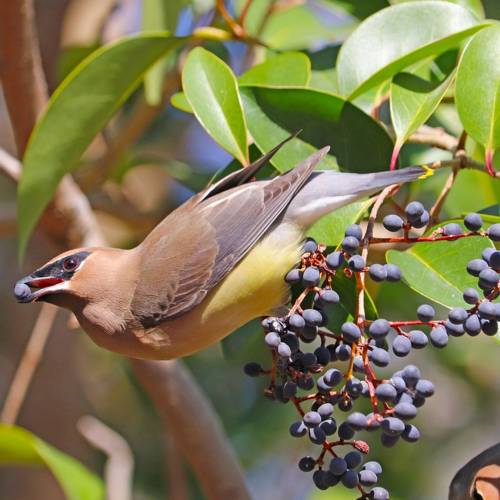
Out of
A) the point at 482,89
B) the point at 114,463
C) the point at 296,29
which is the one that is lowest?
the point at 114,463

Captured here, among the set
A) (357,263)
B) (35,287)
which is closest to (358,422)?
(357,263)

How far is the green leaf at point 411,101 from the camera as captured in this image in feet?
7.14

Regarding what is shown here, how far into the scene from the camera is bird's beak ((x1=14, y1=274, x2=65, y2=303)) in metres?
2.32

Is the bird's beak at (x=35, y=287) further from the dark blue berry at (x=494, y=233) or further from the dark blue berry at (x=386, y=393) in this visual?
the dark blue berry at (x=494, y=233)

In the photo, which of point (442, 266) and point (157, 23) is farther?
point (157, 23)

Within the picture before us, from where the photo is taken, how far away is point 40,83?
8.81ft

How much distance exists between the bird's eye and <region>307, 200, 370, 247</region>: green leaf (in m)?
0.60

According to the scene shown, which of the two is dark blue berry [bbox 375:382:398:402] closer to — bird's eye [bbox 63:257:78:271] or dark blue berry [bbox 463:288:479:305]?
dark blue berry [bbox 463:288:479:305]

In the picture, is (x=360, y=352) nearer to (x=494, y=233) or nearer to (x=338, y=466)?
(x=338, y=466)

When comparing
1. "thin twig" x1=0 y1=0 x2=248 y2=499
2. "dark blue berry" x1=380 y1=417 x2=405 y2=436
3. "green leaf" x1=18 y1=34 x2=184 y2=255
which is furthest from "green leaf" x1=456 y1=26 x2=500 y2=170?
"thin twig" x1=0 y1=0 x2=248 y2=499

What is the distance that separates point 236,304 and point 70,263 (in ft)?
1.38

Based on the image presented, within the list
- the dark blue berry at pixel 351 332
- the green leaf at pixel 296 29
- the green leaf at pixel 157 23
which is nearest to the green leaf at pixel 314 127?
the dark blue berry at pixel 351 332

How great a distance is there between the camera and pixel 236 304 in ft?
7.79

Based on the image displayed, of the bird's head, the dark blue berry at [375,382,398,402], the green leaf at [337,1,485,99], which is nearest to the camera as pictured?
the dark blue berry at [375,382,398,402]
